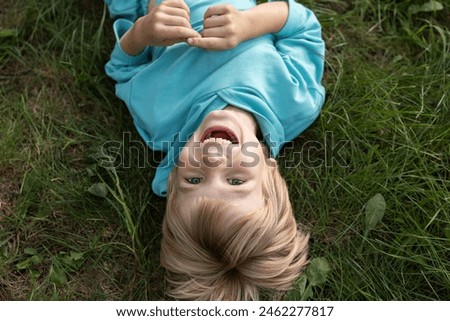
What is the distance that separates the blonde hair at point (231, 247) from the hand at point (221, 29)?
21.7 inches

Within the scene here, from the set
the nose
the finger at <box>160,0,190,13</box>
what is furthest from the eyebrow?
the finger at <box>160,0,190,13</box>

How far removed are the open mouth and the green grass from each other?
0.51 m

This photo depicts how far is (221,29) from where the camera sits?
8.64ft

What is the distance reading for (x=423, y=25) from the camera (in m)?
3.23

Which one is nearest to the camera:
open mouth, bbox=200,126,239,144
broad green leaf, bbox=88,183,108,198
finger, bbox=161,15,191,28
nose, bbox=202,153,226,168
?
nose, bbox=202,153,226,168

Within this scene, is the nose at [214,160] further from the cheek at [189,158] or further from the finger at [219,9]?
the finger at [219,9]

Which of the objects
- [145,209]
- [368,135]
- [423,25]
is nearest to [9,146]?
[145,209]

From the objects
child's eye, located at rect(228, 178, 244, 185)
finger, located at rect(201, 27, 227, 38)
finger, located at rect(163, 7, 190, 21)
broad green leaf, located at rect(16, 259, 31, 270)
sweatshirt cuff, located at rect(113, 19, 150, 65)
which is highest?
finger, located at rect(163, 7, 190, 21)

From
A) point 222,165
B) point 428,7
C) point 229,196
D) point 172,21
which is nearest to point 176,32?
point 172,21

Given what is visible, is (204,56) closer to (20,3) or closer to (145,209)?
(145,209)

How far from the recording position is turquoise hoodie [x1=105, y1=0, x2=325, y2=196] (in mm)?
2711

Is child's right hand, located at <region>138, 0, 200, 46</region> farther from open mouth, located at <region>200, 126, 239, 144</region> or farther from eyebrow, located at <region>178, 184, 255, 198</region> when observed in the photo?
eyebrow, located at <region>178, 184, 255, 198</region>

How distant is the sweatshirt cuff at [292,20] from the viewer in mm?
2852

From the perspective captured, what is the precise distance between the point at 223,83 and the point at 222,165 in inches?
16.6
